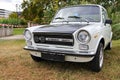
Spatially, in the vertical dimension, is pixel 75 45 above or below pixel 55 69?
above

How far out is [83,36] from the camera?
4.27 metres

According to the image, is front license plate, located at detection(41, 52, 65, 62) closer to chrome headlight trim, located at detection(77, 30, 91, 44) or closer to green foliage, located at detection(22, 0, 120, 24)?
chrome headlight trim, located at detection(77, 30, 91, 44)

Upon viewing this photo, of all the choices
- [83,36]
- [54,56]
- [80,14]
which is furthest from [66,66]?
[80,14]

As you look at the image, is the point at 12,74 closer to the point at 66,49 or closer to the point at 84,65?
the point at 66,49

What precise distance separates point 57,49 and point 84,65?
1191 millimetres

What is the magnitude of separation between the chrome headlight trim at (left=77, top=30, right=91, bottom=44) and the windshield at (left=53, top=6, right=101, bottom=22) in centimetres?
122

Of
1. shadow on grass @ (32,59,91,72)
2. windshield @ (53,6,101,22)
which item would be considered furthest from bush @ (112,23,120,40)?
shadow on grass @ (32,59,91,72)

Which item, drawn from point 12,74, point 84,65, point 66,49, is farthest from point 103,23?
point 12,74

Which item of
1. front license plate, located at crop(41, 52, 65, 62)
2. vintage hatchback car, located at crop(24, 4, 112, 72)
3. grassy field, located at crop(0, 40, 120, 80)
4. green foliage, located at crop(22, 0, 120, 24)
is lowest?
grassy field, located at crop(0, 40, 120, 80)

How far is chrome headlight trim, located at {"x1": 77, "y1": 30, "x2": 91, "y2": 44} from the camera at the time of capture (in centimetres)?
426

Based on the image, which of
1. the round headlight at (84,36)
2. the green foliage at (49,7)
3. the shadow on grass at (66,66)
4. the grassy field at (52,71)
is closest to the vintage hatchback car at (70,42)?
the round headlight at (84,36)

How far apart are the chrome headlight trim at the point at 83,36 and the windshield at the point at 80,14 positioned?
122cm

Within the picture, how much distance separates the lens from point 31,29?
16.5ft

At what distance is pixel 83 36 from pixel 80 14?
1.56 meters
